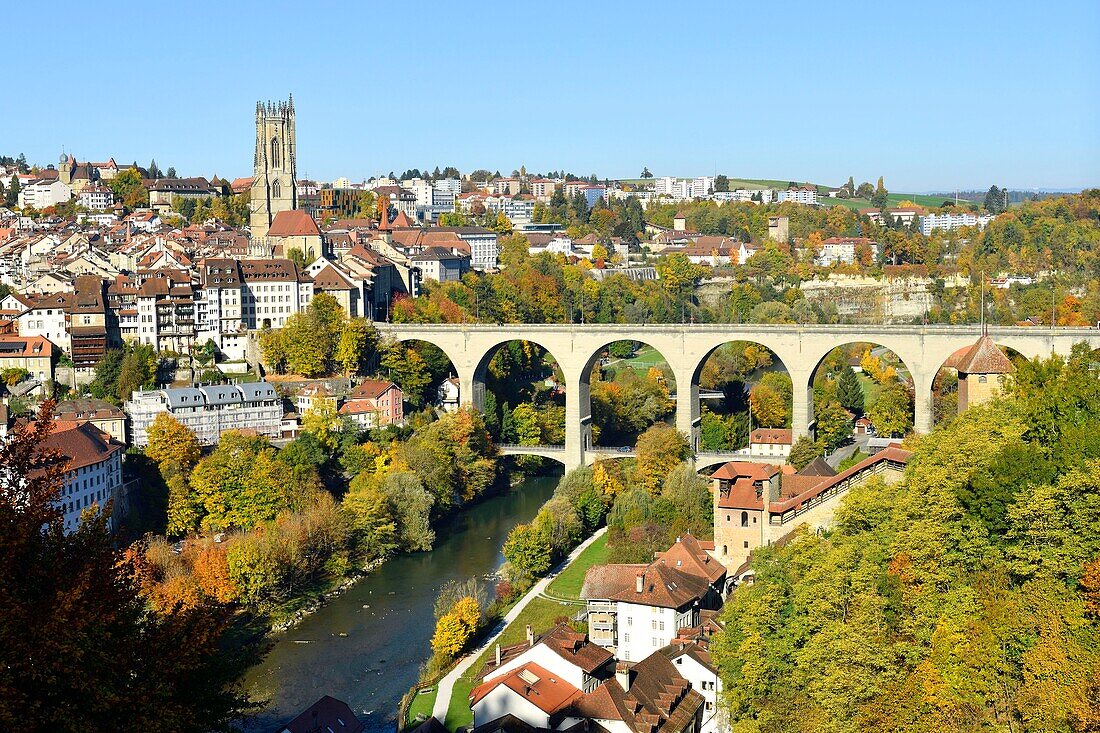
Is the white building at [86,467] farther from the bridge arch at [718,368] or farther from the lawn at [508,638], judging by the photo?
the bridge arch at [718,368]

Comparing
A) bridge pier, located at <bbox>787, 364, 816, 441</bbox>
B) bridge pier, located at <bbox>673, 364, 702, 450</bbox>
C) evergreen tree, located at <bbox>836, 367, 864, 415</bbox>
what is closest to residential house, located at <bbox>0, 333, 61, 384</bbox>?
bridge pier, located at <bbox>673, 364, 702, 450</bbox>

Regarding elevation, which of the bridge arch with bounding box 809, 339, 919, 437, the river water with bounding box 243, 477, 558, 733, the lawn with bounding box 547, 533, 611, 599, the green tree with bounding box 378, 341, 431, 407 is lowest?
the river water with bounding box 243, 477, 558, 733

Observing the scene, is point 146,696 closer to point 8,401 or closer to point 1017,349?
point 8,401

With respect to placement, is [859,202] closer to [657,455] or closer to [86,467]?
[657,455]

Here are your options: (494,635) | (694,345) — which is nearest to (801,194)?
(694,345)

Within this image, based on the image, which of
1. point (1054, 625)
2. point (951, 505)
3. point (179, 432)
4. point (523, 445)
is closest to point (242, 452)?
point (179, 432)

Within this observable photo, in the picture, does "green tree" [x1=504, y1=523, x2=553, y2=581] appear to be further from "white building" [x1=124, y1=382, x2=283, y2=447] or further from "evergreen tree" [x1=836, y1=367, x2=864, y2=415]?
"evergreen tree" [x1=836, y1=367, x2=864, y2=415]
